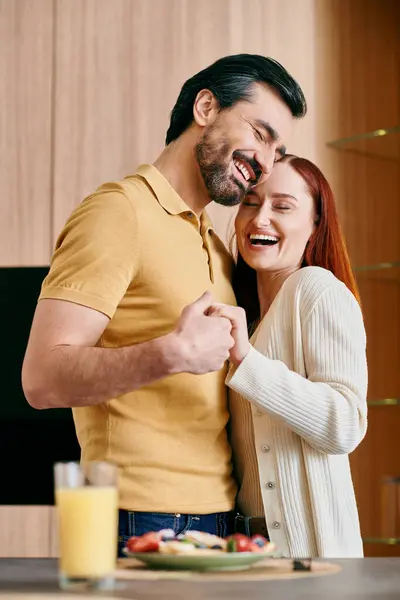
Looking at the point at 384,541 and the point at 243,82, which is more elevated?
the point at 243,82

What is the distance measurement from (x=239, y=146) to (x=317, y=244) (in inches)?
11.1

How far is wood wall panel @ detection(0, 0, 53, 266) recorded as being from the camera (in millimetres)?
2703

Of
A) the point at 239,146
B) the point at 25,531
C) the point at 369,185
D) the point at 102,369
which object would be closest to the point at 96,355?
the point at 102,369

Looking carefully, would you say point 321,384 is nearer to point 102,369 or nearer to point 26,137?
point 102,369

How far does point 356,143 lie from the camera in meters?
2.67

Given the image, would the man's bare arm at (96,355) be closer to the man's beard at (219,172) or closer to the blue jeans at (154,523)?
the blue jeans at (154,523)

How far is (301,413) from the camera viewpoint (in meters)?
1.62

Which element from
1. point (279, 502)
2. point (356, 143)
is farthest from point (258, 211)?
point (356, 143)

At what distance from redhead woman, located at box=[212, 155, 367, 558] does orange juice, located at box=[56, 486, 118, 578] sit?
55 centimetres

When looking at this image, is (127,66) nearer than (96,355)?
No

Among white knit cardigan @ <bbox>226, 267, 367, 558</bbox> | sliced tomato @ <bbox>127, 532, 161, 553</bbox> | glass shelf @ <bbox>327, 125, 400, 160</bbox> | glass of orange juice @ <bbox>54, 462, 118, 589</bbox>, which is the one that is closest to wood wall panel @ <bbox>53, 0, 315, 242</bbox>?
glass shelf @ <bbox>327, 125, 400, 160</bbox>

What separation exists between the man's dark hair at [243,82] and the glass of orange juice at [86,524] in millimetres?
1041

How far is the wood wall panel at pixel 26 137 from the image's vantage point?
2703 mm

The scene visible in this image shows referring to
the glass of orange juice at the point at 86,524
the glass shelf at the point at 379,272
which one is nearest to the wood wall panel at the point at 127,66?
the glass shelf at the point at 379,272
